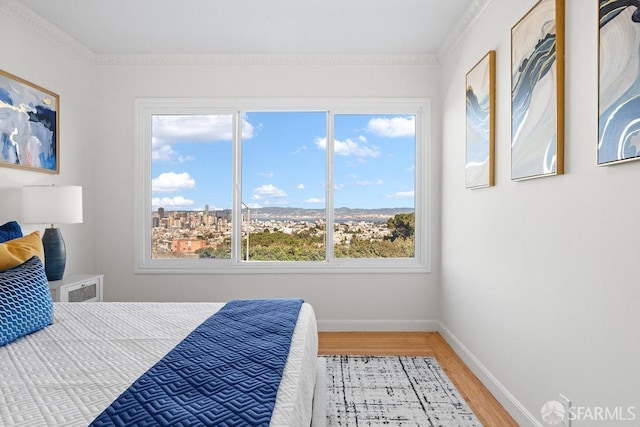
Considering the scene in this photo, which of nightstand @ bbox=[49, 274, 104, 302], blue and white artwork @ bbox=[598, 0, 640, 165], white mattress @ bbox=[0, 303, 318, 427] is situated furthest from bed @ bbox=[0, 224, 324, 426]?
blue and white artwork @ bbox=[598, 0, 640, 165]

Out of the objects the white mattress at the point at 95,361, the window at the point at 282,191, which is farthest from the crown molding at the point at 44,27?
the white mattress at the point at 95,361

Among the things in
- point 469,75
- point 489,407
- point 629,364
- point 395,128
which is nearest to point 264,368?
point 629,364

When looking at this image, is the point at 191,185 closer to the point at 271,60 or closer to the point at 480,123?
the point at 271,60

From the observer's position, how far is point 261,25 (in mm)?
3271

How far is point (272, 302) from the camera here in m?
2.44

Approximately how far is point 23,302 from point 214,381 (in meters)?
1.12

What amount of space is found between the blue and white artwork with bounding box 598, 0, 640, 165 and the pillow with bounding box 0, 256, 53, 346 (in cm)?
254

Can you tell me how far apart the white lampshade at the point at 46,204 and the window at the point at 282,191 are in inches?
39.9

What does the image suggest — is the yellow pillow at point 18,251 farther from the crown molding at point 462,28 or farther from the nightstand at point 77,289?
the crown molding at point 462,28

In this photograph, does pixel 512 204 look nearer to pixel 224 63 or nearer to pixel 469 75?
pixel 469 75

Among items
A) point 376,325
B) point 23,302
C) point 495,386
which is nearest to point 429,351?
point 376,325

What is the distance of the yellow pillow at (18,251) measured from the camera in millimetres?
2078

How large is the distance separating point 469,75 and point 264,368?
2.64 meters

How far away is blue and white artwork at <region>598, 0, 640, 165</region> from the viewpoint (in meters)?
1.39
